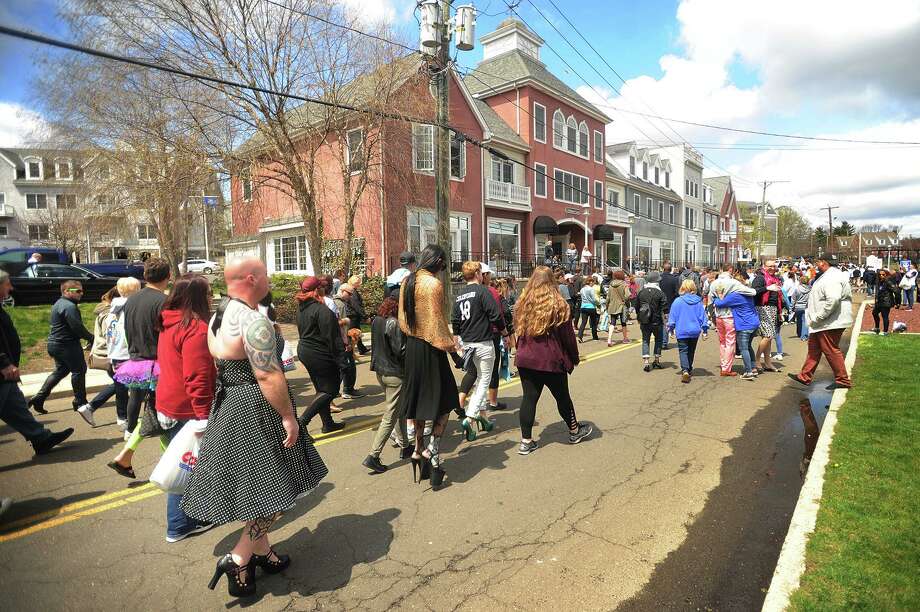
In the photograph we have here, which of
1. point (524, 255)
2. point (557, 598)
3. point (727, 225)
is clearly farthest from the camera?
point (727, 225)

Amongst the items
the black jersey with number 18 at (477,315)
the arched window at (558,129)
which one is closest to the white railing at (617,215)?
the arched window at (558,129)

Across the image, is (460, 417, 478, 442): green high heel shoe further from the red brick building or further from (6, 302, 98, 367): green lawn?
the red brick building

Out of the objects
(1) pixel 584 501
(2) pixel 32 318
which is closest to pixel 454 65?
(1) pixel 584 501

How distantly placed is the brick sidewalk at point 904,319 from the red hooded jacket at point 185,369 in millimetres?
17774

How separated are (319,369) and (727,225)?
63.4m

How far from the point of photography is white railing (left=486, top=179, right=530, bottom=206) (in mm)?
24550

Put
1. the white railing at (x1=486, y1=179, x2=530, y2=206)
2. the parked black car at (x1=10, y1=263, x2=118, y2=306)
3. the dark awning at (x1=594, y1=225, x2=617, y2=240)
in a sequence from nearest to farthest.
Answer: the parked black car at (x1=10, y1=263, x2=118, y2=306) → the white railing at (x1=486, y1=179, x2=530, y2=206) → the dark awning at (x1=594, y1=225, x2=617, y2=240)

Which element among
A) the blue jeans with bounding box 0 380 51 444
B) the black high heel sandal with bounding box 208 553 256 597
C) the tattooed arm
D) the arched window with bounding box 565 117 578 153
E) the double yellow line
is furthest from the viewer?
the arched window with bounding box 565 117 578 153

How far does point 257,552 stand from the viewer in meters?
3.18

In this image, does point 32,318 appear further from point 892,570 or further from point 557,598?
point 892,570

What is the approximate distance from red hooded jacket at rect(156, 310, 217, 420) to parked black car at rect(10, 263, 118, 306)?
54.4 ft

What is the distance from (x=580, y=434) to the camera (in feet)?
18.7

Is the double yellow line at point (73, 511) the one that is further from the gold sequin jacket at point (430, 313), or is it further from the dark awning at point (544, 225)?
the dark awning at point (544, 225)

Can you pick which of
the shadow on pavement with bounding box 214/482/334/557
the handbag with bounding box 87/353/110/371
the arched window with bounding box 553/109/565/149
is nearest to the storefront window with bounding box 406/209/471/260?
the arched window with bounding box 553/109/565/149
